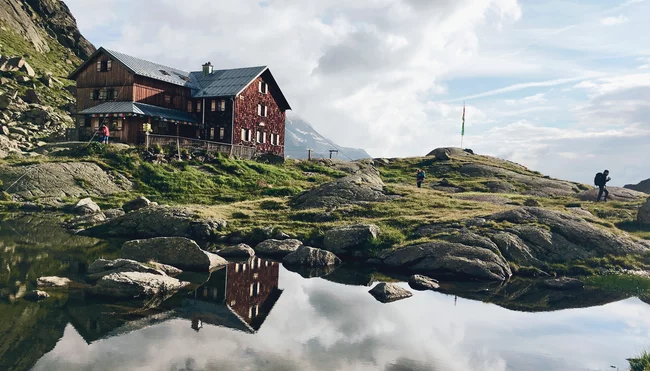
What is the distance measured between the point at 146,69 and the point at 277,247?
47.3 meters

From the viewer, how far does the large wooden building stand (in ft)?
198

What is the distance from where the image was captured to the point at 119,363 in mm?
12172

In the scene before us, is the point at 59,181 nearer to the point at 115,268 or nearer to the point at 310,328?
the point at 115,268

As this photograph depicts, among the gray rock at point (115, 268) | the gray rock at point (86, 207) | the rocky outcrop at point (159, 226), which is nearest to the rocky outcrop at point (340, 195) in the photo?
the rocky outcrop at point (159, 226)

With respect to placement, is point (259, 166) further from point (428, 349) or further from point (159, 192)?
point (428, 349)

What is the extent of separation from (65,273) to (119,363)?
10999mm

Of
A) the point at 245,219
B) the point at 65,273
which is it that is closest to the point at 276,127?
the point at 245,219

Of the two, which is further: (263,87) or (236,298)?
(263,87)

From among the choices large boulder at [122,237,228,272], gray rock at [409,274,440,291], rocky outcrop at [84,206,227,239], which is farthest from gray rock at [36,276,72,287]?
gray rock at [409,274,440,291]

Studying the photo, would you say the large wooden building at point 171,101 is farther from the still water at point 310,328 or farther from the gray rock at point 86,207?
the still water at point 310,328

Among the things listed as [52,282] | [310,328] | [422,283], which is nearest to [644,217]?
[422,283]

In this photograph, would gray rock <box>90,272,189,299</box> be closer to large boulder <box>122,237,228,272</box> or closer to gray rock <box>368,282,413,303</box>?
large boulder <box>122,237,228,272</box>

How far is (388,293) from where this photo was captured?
791 inches

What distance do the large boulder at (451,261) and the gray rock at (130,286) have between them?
42.3 feet
